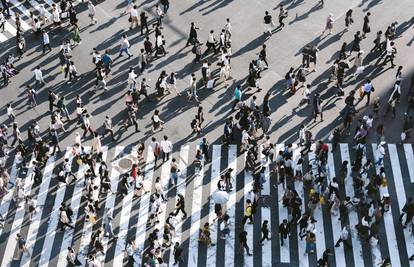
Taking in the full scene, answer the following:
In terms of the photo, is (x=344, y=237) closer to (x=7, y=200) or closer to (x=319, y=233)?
(x=319, y=233)

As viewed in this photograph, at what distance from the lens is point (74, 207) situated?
30688 millimetres

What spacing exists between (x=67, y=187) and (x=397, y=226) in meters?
16.0

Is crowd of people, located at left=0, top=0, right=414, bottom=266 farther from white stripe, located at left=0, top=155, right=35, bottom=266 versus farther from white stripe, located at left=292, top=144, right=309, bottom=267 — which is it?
white stripe, located at left=0, top=155, right=35, bottom=266

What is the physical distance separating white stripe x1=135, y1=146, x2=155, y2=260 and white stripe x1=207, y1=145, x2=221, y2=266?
3043 mm

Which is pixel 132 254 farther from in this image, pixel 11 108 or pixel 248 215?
pixel 11 108

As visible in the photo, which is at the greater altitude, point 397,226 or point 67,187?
point 67,187

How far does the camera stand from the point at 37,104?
3666 cm

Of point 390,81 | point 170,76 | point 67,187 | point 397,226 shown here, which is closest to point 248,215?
point 397,226

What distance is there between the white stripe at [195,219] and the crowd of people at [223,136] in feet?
1.43

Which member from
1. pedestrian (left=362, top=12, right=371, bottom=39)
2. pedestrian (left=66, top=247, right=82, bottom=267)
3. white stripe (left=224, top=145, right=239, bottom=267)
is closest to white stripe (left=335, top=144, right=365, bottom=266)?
white stripe (left=224, top=145, right=239, bottom=267)

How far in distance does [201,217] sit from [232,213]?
1.48 m

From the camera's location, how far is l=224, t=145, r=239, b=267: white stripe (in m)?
28.3

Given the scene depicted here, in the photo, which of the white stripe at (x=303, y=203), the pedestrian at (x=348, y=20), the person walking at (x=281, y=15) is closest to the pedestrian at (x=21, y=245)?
the white stripe at (x=303, y=203)

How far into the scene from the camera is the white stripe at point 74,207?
28719 millimetres
